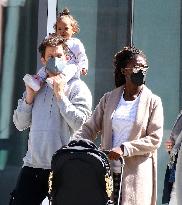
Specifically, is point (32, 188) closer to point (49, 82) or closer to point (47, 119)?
point (47, 119)

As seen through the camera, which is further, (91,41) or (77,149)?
(91,41)

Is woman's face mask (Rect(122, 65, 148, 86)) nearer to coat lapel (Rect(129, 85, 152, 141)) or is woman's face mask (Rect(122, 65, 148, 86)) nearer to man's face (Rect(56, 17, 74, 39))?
coat lapel (Rect(129, 85, 152, 141))

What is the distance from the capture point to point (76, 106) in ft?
14.6

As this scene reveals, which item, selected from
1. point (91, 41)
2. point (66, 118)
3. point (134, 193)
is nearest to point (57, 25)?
point (91, 41)

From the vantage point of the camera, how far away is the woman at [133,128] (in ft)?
14.0

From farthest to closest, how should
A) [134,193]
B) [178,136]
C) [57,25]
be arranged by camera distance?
[57,25] → [178,136] → [134,193]

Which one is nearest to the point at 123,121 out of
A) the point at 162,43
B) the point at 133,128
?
the point at 133,128

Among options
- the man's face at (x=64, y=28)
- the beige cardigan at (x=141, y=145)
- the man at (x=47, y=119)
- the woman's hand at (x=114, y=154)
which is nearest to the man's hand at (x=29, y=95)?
the man at (x=47, y=119)

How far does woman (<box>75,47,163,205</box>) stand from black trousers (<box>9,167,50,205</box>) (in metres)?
0.41

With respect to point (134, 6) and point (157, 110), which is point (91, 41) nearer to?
point (134, 6)

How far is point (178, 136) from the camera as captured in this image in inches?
191

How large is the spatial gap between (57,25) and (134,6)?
4.75 ft

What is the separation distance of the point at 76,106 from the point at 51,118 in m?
0.20

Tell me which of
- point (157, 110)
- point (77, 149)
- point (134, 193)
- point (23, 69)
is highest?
point (23, 69)
